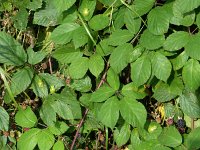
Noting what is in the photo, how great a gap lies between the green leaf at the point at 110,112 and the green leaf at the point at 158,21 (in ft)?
1.14

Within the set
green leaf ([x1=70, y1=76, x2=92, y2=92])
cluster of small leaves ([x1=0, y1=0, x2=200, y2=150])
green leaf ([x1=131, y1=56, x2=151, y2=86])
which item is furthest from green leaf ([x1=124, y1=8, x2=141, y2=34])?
green leaf ([x1=70, y1=76, x2=92, y2=92])

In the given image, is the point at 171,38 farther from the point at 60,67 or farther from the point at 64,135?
the point at 64,135

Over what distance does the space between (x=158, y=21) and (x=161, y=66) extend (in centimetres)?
18

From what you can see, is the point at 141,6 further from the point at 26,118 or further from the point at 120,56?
the point at 26,118

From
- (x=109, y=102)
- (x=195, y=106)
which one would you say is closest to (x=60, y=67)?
(x=109, y=102)

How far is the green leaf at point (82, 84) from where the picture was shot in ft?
6.83

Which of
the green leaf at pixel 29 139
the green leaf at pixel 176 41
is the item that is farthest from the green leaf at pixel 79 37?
the green leaf at pixel 29 139

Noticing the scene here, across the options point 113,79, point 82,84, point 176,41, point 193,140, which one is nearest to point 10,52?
point 82,84

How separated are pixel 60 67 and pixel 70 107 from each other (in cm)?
21

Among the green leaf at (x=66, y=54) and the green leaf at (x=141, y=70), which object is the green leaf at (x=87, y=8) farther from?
the green leaf at (x=141, y=70)

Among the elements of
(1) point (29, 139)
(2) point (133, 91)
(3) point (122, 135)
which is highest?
(2) point (133, 91)

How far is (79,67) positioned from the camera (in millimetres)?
1969

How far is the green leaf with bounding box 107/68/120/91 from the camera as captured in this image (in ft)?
6.38

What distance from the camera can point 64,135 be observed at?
7.16ft
